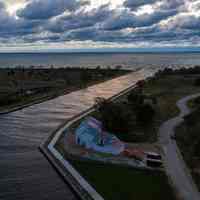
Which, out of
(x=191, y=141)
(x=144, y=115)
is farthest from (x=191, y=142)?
(x=144, y=115)

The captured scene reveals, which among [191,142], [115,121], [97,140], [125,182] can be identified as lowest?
[125,182]

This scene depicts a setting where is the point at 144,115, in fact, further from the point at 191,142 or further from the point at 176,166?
the point at 176,166

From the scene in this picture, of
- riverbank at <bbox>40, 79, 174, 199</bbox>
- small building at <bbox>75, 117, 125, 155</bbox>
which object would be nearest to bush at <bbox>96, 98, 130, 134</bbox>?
small building at <bbox>75, 117, 125, 155</bbox>

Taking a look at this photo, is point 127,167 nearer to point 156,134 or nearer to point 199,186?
point 199,186

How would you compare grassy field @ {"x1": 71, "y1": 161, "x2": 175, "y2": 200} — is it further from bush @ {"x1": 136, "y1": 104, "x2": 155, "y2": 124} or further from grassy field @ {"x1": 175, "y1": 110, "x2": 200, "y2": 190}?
bush @ {"x1": 136, "y1": 104, "x2": 155, "y2": 124}

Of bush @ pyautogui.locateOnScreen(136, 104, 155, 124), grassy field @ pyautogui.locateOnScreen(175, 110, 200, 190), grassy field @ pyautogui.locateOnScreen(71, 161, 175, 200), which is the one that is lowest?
grassy field @ pyautogui.locateOnScreen(71, 161, 175, 200)

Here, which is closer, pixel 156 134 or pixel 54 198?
pixel 54 198

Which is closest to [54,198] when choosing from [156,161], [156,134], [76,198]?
[76,198]
